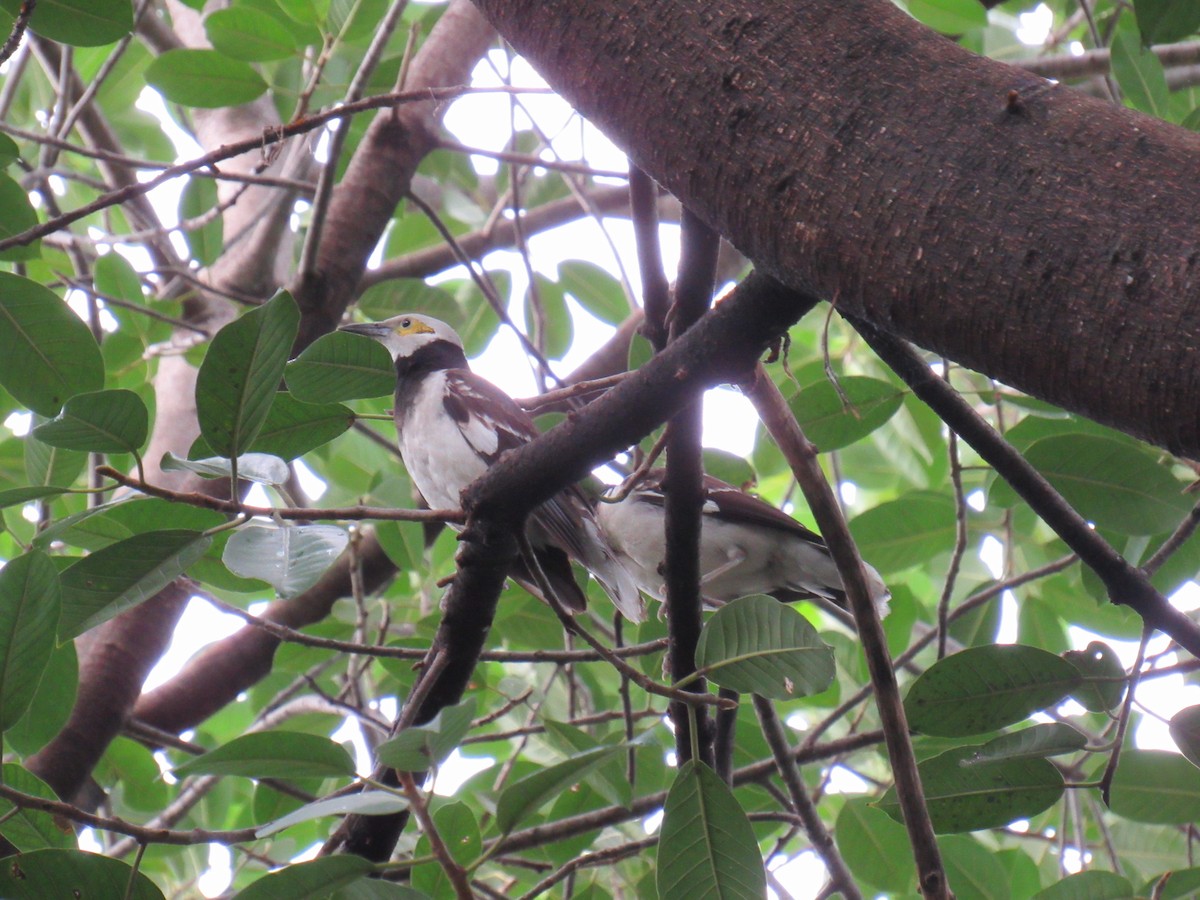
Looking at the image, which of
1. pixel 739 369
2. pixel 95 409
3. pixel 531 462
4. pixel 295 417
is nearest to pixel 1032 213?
pixel 739 369

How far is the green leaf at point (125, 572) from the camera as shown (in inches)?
77.5

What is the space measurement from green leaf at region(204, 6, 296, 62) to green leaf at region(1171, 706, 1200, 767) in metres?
3.48

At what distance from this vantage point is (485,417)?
15.3ft

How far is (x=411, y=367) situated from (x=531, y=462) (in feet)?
11.3

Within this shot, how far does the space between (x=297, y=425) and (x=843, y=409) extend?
4.44 feet

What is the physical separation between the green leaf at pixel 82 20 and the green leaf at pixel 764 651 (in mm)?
2131

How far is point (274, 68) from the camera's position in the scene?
5.58 meters

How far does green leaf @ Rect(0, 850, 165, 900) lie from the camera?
1792mm

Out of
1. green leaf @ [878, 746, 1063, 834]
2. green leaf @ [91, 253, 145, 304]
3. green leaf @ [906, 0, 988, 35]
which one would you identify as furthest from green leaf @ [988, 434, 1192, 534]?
green leaf @ [91, 253, 145, 304]

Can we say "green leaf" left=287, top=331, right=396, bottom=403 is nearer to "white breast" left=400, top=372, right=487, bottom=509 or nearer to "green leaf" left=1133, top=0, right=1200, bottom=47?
"green leaf" left=1133, top=0, right=1200, bottom=47

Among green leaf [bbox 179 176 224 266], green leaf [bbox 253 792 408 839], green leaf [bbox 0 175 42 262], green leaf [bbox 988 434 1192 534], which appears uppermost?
green leaf [bbox 179 176 224 266]

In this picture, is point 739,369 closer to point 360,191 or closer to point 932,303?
point 932,303

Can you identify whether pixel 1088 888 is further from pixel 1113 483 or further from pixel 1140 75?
pixel 1140 75

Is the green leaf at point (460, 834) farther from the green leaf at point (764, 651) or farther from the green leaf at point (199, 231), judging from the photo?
the green leaf at point (199, 231)
